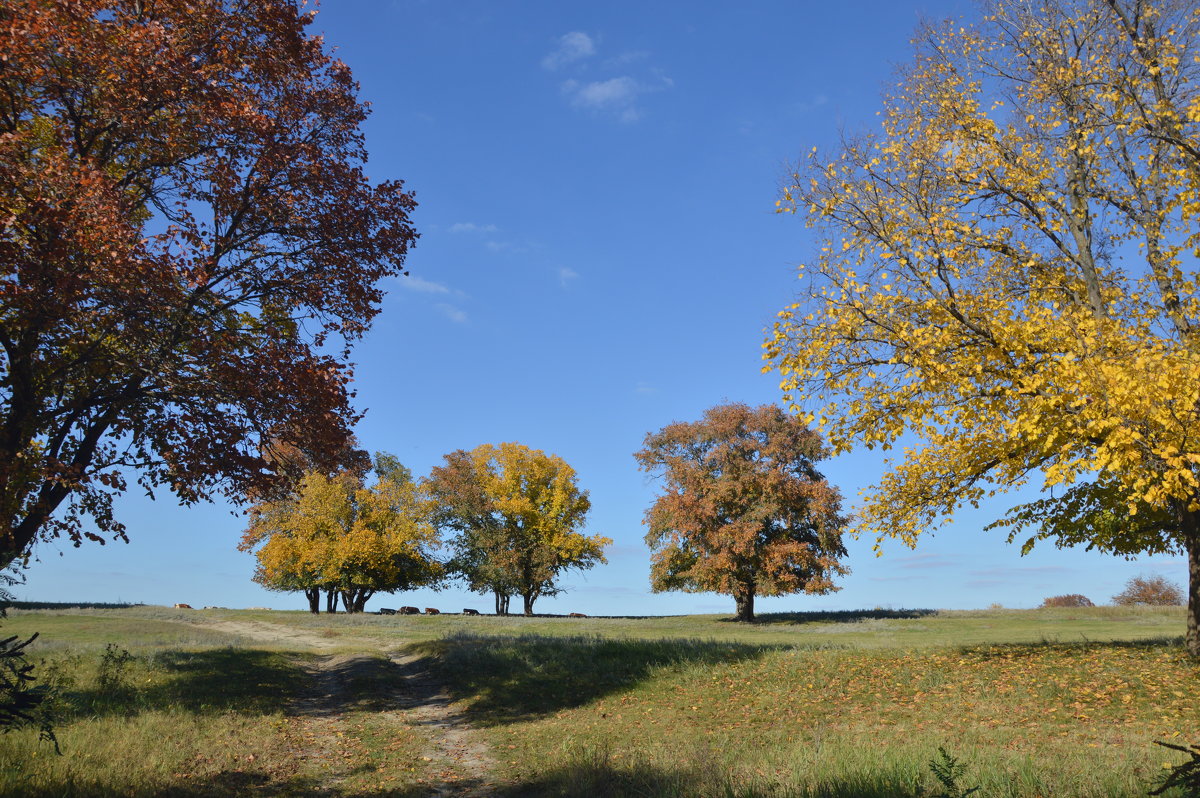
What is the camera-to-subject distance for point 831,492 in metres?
44.6

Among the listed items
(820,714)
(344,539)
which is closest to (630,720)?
(820,714)

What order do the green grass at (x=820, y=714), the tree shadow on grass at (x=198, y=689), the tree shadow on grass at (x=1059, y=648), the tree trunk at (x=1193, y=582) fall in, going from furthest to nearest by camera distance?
1. the tree shadow on grass at (x=1059, y=648)
2. the tree trunk at (x=1193, y=582)
3. the tree shadow on grass at (x=198, y=689)
4. the green grass at (x=820, y=714)

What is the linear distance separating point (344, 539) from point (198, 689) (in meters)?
33.6

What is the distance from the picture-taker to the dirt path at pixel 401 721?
35.1 ft

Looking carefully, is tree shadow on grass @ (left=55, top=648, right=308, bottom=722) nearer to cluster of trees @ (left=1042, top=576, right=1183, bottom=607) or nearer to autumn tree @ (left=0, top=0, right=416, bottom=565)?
autumn tree @ (left=0, top=0, right=416, bottom=565)

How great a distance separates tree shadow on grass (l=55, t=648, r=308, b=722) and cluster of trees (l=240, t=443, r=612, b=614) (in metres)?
28.2

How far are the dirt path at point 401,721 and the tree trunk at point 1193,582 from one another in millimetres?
16942

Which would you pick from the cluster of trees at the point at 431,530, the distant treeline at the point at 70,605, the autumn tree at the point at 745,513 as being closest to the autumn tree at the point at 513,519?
the cluster of trees at the point at 431,530

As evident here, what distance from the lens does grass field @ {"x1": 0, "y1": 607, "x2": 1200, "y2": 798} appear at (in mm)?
8953

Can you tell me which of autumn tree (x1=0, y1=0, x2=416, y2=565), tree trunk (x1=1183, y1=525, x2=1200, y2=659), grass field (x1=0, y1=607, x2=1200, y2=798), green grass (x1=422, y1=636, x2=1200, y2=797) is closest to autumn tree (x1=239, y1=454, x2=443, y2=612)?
grass field (x1=0, y1=607, x2=1200, y2=798)

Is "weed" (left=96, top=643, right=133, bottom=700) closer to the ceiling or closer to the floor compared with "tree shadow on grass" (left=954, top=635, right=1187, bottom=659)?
closer to the ceiling

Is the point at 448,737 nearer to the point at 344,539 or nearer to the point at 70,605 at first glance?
the point at 344,539

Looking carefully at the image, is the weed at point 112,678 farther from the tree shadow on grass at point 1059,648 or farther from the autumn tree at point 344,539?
the autumn tree at point 344,539

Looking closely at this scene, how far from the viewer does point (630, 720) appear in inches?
553
